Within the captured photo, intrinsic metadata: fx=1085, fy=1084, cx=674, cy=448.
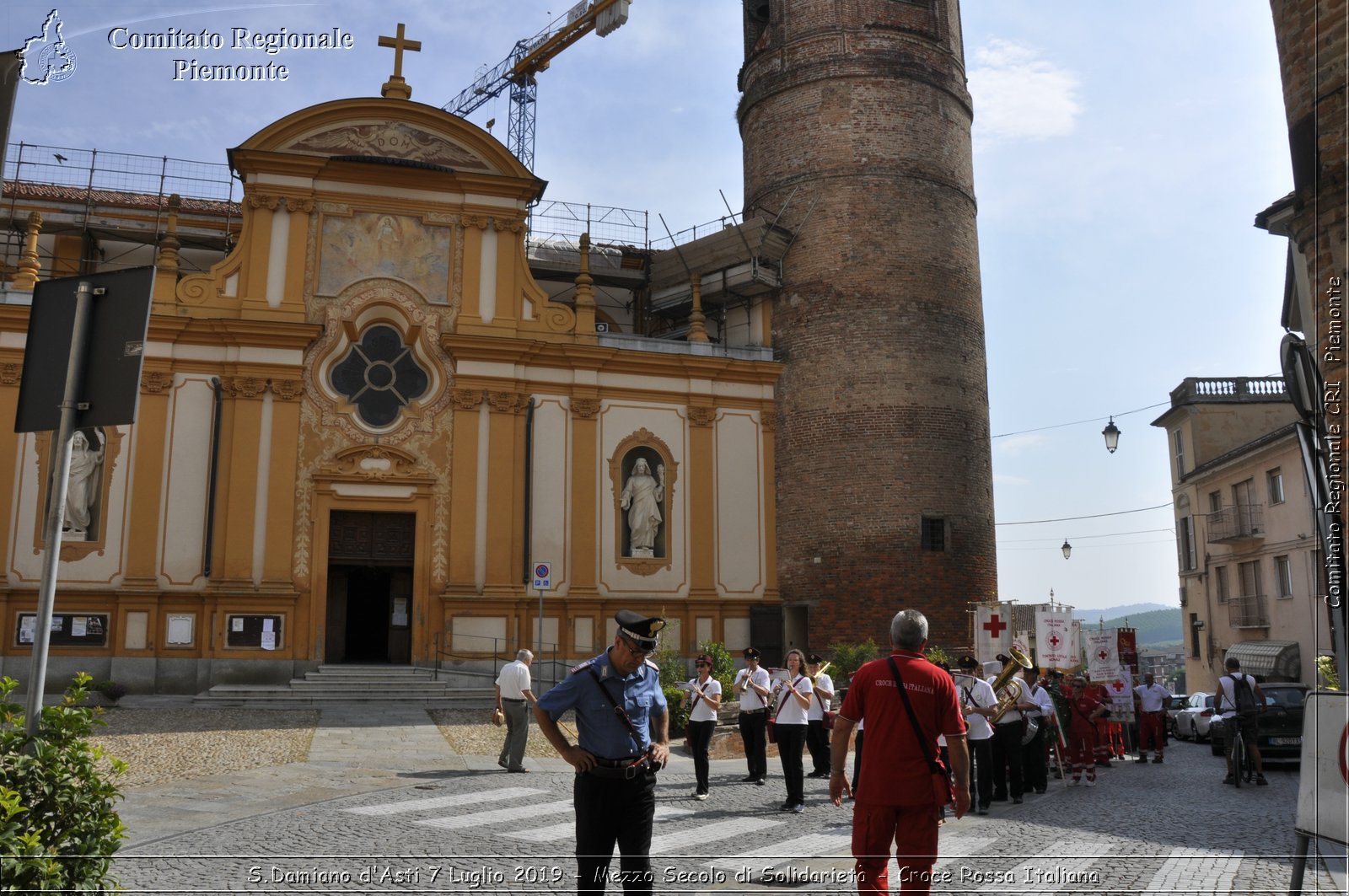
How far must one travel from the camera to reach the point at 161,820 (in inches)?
376

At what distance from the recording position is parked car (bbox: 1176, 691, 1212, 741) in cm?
2400

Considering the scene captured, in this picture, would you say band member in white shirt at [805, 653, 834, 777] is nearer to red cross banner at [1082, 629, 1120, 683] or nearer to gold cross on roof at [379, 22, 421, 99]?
red cross banner at [1082, 629, 1120, 683]

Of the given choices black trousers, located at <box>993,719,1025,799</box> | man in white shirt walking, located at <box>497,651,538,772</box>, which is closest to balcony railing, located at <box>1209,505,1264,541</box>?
black trousers, located at <box>993,719,1025,799</box>

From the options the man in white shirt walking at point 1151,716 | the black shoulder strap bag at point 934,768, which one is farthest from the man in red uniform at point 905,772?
the man in white shirt walking at point 1151,716

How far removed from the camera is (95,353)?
5684 millimetres

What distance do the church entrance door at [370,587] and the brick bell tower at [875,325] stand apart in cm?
884

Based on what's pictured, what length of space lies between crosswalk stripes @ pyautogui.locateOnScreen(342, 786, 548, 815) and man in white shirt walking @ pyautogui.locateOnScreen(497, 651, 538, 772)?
116 cm

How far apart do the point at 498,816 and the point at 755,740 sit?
387cm

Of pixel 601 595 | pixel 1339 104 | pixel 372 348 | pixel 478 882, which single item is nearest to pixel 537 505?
pixel 601 595

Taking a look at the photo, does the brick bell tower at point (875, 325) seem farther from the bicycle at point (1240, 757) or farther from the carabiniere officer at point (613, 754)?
the carabiniere officer at point (613, 754)

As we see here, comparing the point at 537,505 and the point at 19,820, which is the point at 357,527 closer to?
the point at 537,505

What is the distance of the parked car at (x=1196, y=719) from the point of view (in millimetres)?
24000

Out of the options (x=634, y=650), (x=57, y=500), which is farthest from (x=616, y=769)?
(x=57, y=500)

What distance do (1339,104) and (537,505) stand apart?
19.3 metres
